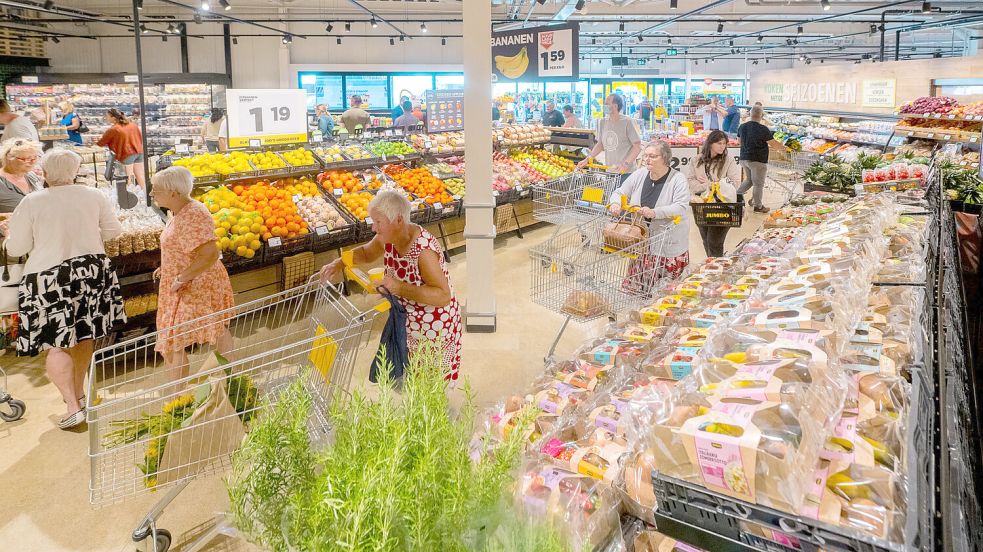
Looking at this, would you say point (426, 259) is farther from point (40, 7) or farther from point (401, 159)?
point (40, 7)

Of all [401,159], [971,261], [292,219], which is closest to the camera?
[971,261]

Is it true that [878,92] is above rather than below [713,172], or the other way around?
above

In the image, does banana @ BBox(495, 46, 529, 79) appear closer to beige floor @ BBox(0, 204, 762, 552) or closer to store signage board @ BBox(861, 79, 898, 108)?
beige floor @ BBox(0, 204, 762, 552)

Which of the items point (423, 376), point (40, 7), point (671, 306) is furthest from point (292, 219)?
point (40, 7)

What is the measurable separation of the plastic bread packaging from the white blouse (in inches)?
134

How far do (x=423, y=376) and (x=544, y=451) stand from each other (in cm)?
69

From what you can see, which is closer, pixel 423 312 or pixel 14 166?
pixel 423 312

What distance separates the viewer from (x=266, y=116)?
6.58 meters

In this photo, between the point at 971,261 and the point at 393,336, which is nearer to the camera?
the point at 393,336

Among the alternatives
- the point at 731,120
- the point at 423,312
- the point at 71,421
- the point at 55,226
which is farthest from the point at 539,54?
the point at 731,120

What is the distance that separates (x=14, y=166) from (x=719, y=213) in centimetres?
490

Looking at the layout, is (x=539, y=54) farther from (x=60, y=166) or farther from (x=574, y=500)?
(x=574, y=500)

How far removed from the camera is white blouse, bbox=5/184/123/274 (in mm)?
3830

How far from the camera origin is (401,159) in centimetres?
794
